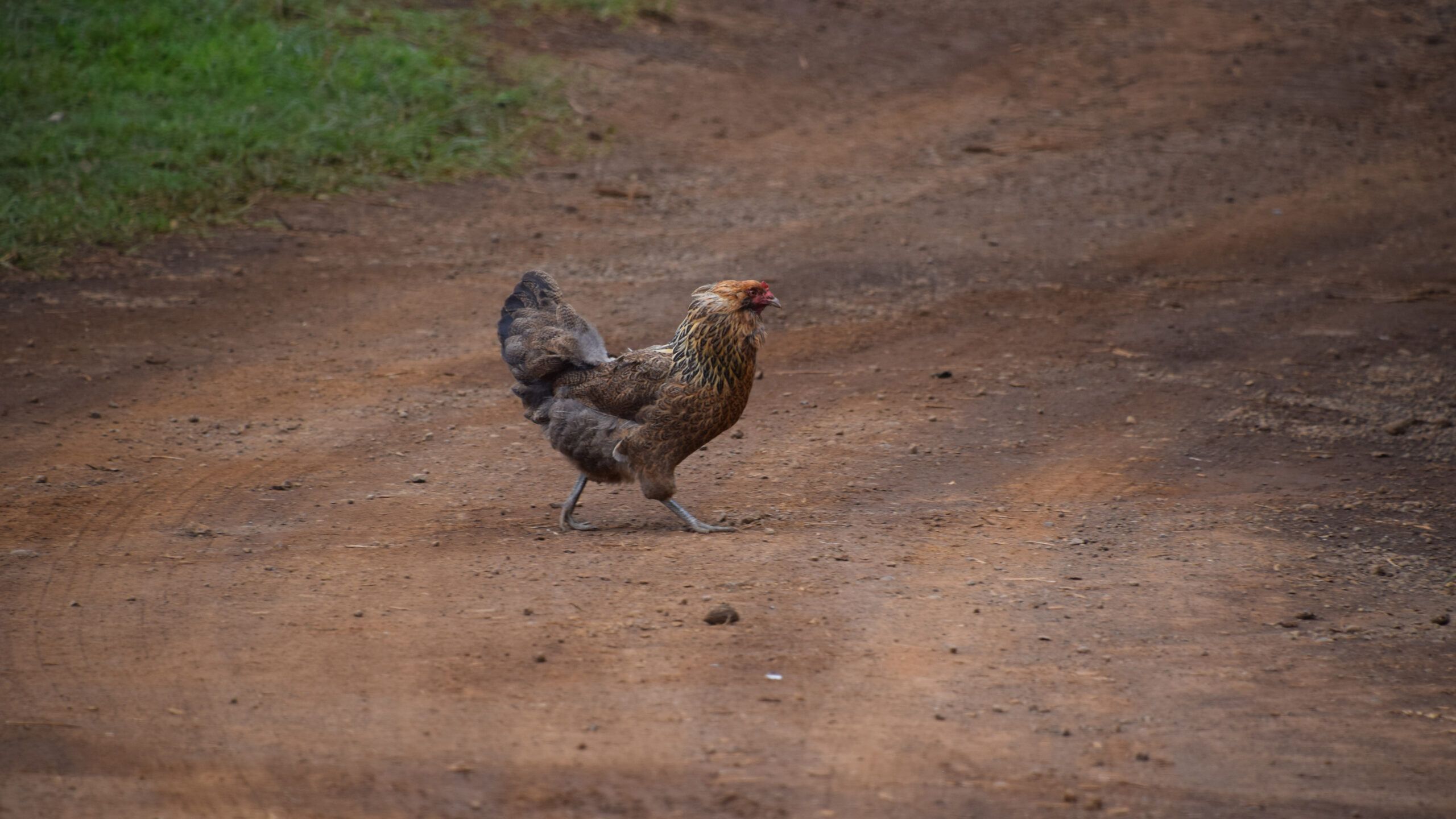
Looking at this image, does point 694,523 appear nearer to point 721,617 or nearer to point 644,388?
point 644,388

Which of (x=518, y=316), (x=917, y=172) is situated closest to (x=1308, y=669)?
(x=518, y=316)

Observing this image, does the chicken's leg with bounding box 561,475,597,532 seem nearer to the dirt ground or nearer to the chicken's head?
the dirt ground

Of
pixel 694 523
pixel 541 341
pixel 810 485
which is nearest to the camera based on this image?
pixel 694 523

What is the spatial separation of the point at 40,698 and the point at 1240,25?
50.9ft

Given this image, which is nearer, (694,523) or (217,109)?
(694,523)

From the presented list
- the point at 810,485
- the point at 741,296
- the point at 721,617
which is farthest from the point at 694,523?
the point at 721,617

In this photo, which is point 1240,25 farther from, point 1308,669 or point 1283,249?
point 1308,669

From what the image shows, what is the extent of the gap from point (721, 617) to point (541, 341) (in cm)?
194

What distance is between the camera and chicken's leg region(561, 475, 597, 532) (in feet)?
20.9

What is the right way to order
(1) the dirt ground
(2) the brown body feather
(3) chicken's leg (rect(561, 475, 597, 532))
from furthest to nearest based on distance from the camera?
(3) chicken's leg (rect(561, 475, 597, 532)) < (2) the brown body feather < (1) the dirt ground

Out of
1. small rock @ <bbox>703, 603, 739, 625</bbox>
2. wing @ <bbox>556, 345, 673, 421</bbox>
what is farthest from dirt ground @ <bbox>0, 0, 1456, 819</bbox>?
wing @ <bbox>556, 345, 673, 421</bbox>

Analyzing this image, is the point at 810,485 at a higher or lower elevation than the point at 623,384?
lower

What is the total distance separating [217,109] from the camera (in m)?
12.2

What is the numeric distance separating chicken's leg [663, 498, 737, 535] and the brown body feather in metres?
0.06
